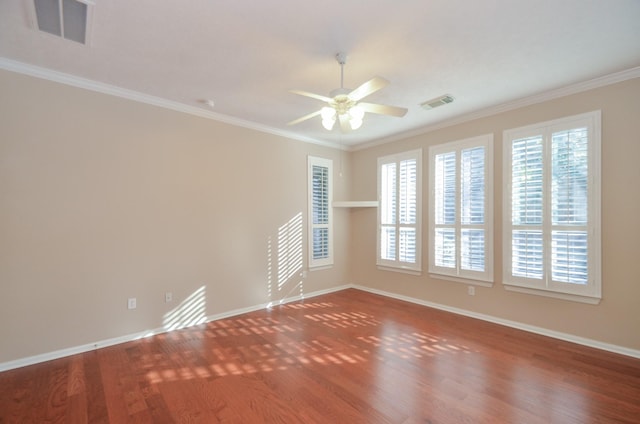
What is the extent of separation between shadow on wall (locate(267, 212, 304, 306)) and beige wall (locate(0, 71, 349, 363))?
39 mm

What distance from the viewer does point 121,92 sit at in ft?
10.6

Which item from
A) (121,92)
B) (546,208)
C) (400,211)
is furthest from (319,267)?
(121,92)

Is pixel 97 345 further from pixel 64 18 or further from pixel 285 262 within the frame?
pixel 64 18

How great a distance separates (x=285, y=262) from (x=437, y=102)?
325cm

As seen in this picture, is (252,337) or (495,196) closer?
(252,337)

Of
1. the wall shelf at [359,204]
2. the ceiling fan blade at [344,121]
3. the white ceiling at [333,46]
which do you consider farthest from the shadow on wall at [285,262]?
the ceiling fan blade at [344,121]

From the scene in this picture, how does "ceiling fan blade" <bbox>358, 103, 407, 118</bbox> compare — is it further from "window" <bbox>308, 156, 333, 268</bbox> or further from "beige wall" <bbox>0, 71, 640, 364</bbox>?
"window" <bbox>308, 156, 333, 268</bbox>

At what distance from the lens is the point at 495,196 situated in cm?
385

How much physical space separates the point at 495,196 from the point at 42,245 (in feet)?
17.1

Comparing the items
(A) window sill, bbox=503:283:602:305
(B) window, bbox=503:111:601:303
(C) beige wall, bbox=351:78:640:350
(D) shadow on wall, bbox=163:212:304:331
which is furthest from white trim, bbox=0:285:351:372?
(B) window, bbox=503:111:601:303

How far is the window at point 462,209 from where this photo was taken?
3934mm

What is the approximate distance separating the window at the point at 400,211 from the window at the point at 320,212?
941 mm

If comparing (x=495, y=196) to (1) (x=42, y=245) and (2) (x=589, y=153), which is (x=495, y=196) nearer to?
(2) (x=589, y=153)

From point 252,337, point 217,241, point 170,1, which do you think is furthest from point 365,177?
point 170,1
